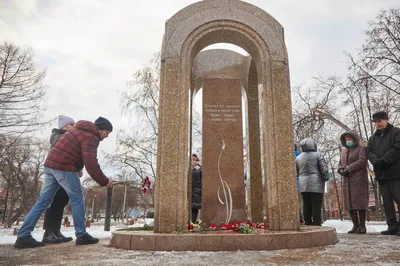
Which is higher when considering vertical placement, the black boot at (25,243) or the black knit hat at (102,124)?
the black knit hat at (102,124)

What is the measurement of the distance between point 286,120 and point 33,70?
45.2 ft

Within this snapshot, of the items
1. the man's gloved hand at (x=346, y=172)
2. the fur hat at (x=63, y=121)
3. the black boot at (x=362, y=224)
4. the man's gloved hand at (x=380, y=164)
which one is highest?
the fur hat at (x=63, y=121)

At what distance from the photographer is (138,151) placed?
19.0 m

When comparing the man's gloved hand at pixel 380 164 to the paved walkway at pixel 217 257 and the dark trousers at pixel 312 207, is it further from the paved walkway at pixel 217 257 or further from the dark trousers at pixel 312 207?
the paved walkway at pixel 217 257

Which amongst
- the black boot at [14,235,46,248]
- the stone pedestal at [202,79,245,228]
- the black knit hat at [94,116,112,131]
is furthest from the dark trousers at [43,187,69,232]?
the stone pedestal at [202,79,245,228]

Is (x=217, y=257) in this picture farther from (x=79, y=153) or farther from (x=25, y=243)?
(x=25, y=243)

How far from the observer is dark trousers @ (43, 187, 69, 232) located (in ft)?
16.9

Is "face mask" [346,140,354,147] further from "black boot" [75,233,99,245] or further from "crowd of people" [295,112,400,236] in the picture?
"black boot" [75,233,99,245]

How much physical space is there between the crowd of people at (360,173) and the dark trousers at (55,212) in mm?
4634

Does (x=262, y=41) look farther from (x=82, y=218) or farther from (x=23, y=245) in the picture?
(x=23, y=245)

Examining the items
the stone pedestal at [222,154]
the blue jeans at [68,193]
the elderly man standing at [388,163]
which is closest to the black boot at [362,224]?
the elderly man standing at [388,163]

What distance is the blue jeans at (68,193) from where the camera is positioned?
4.42 meters

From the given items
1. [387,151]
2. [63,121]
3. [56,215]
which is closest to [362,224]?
[387,151]

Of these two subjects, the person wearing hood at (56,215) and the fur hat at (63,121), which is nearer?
the person wearing hood at (56,215)
